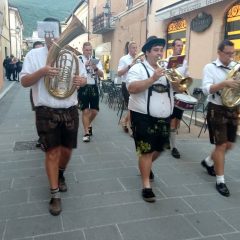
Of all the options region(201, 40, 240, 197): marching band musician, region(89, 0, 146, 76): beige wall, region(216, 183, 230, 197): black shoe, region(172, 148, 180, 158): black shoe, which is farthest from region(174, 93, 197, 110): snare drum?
region(89, 0, 146, 76): beige wall

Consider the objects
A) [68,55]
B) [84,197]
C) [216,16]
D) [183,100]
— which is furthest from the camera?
[216,16]

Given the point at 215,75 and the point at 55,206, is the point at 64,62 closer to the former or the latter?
the point at 55,206

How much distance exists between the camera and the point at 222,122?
162 inches

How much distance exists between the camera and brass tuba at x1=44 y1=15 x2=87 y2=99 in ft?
11.0

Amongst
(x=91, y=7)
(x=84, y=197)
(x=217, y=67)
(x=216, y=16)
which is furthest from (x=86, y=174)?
(x=91, y=7)

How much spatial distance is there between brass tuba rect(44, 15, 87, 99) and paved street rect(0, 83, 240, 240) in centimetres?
121

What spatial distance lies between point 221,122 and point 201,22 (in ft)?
25.3

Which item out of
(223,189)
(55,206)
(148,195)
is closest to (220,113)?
(223,189)

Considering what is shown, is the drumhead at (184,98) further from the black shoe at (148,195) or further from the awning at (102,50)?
the awning at (102,50)

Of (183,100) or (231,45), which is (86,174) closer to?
(183,100)

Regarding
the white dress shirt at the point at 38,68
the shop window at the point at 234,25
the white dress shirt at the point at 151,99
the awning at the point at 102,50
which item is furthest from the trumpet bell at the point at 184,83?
the awning at the point at 102,50

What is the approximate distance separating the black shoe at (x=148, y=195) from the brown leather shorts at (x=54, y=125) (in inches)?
39.7

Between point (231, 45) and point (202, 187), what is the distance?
1.71 metres

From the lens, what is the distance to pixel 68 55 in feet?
11.7
